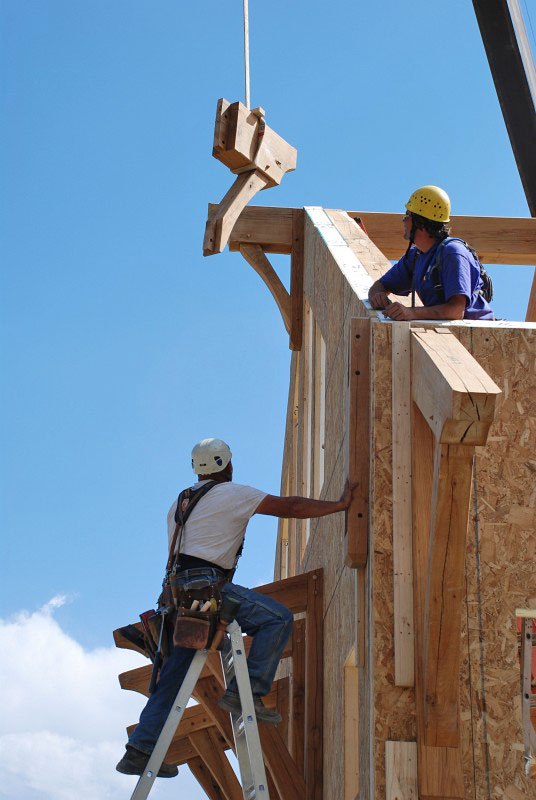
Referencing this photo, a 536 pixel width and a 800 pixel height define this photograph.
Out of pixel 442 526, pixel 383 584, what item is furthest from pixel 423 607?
pixel 442 526

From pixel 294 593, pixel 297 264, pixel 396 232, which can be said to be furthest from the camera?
pixel 396 232

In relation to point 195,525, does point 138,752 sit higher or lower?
lower

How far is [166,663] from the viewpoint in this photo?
14.8 feet

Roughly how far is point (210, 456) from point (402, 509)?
1127 mm

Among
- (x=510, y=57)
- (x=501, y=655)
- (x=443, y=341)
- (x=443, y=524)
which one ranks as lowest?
(x=501, y=655)

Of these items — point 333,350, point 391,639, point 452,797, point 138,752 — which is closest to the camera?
point 452,797

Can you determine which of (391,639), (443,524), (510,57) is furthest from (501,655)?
(510,57)

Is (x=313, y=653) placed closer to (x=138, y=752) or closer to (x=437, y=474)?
(x=138, y=752)

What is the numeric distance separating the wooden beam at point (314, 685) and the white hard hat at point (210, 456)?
1.63 m

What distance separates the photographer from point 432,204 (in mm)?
5004

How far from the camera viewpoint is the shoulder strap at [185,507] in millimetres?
4590

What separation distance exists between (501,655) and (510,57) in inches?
273

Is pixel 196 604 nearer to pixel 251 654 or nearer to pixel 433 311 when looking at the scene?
pixel 251 654

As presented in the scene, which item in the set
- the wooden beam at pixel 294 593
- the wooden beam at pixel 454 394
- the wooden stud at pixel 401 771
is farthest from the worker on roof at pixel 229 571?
the wooden beam at pixel 294 593
